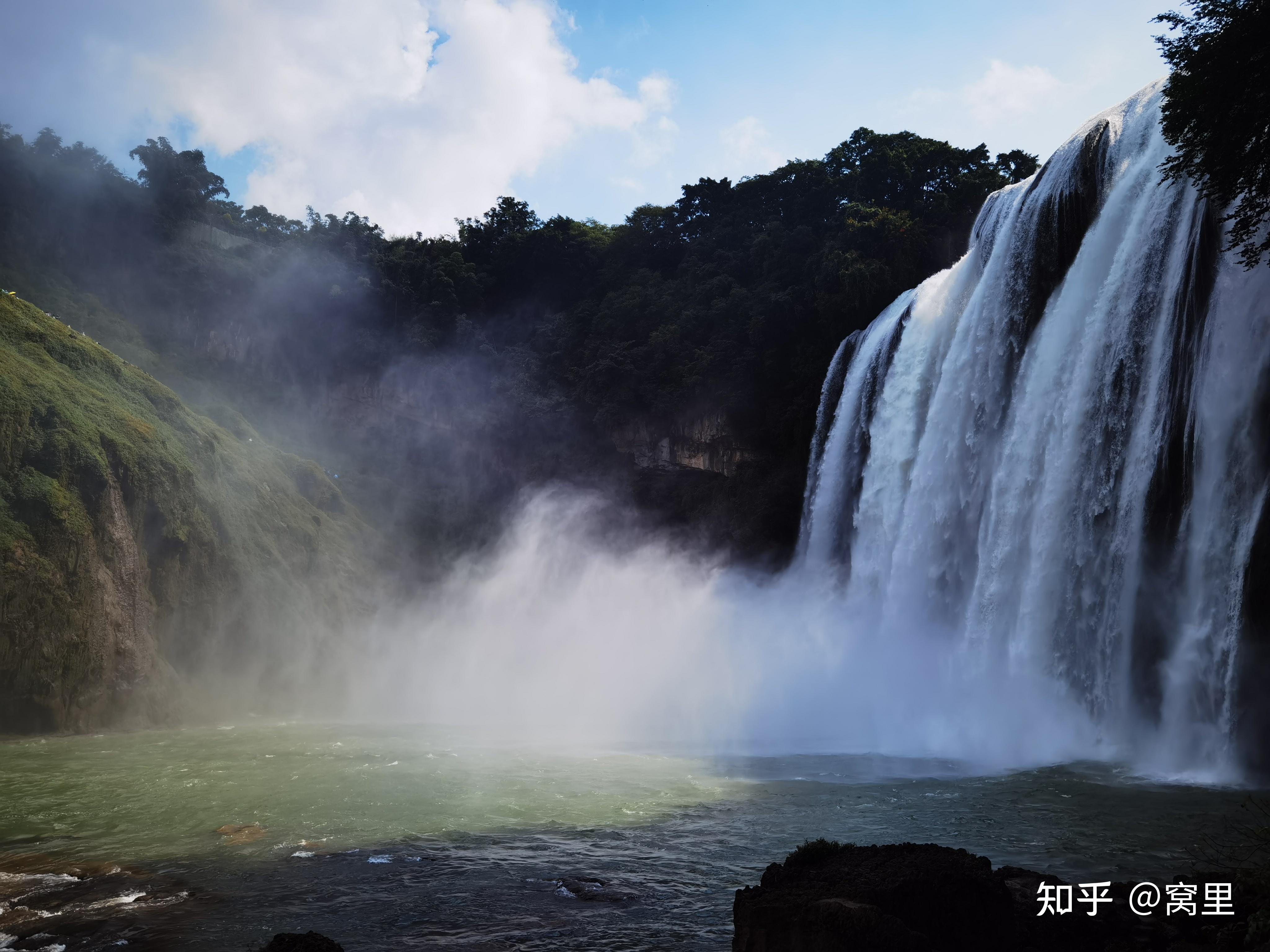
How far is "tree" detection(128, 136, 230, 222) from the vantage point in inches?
1908

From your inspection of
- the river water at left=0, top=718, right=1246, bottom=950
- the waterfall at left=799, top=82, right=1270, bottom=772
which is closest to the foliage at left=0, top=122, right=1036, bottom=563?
the waterfall at left=799, top=82, right=1270, bottom=772

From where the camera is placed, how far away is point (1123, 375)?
1653 centimetres

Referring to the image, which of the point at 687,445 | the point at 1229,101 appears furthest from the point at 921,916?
the point at 687,445

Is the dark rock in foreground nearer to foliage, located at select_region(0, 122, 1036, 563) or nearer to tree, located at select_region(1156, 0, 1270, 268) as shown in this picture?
tree, located at select_region(1156, 0, 1270, 268)

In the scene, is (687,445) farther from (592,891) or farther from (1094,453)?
(592,891)

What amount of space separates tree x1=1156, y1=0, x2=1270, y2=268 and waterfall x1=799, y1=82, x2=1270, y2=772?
75.9 inches

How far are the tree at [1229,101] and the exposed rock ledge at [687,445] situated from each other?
2486 centimetres

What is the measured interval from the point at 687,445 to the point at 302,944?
34.6m

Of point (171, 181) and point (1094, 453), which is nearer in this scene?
point (1094, 453)

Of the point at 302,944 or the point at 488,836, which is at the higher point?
the point at 302,944

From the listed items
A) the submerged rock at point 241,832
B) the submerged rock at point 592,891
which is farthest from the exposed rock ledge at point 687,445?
the submerged rock at point 592,891

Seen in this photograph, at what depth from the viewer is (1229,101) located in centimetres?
1223

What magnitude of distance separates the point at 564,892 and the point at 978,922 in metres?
3.68

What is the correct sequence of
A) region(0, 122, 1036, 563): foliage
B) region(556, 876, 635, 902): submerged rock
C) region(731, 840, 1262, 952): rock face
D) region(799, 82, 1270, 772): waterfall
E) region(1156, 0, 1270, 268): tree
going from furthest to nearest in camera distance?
1. region(0, 122, 1036, 563): foliage
2. region(799, 82, 1270, 772): waterfall
3. region(1156, 0, 1270, 268): tree
4. region(556, 876, 635, 902): submerged rock
5. region(731, 840, 1262, 952): rock face
